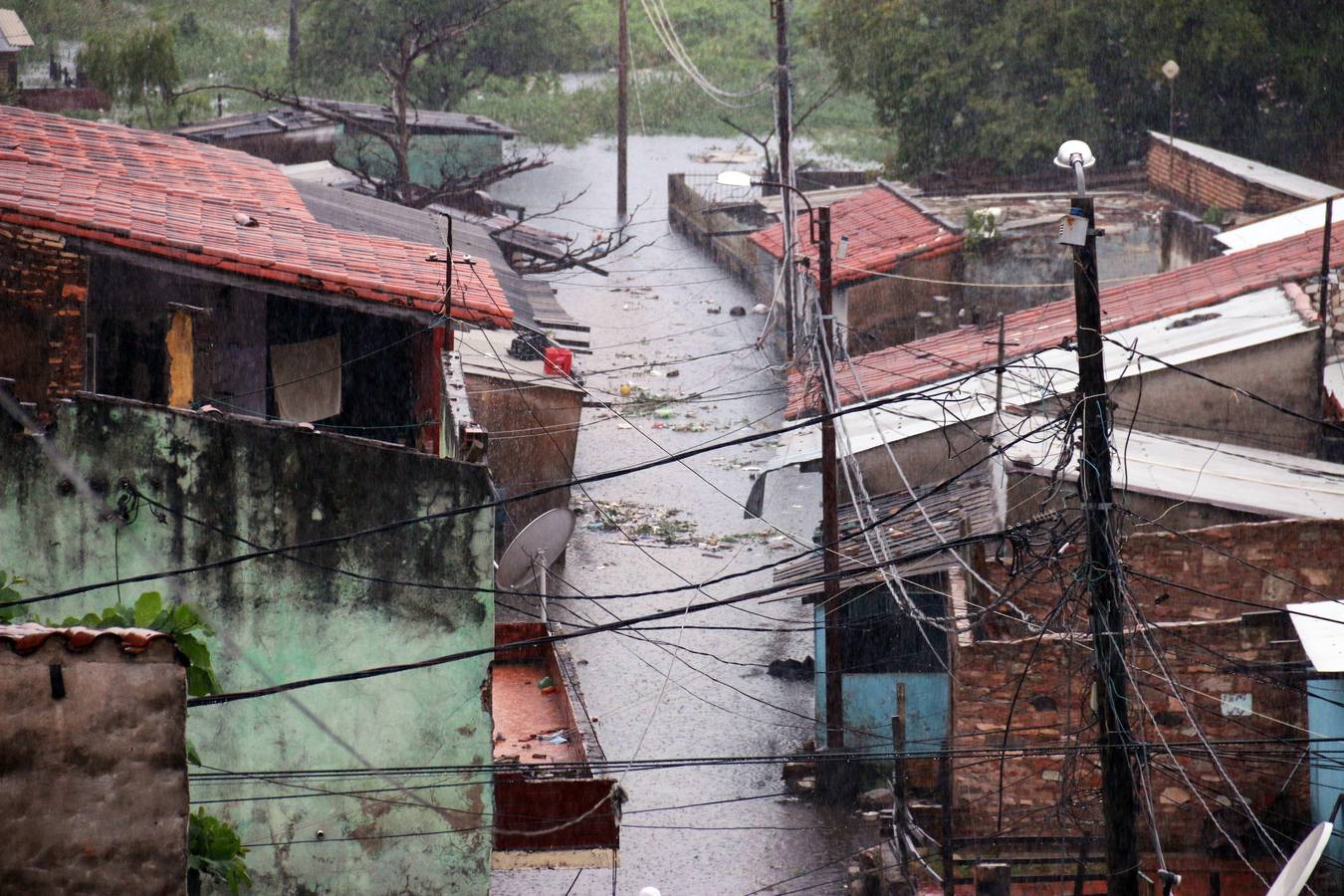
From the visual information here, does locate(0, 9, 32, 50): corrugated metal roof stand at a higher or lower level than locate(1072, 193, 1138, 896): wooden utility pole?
higher

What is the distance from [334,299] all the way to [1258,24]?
957 inches

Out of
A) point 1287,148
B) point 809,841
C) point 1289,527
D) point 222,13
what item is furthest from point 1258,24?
point 222,13

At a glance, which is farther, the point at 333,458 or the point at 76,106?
the point at 76,106

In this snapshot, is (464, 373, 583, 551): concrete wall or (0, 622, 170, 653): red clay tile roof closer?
(0, 622, 170, 653): red clay tile roof

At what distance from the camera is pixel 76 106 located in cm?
3397

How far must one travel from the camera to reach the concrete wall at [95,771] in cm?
656

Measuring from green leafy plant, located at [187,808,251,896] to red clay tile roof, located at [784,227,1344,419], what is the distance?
1096 cm

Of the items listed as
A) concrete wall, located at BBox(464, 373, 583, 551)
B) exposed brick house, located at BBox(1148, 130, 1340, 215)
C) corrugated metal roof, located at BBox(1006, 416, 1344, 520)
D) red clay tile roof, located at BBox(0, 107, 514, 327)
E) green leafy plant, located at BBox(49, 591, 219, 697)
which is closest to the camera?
green leafy plant, located at BBox(49, 591, 219, 697)

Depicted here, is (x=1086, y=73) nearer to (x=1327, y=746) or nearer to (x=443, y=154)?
(x=443, y=154)

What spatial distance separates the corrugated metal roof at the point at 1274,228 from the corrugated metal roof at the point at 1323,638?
36.6 ft

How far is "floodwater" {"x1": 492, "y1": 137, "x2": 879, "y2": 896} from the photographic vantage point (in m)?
14.3

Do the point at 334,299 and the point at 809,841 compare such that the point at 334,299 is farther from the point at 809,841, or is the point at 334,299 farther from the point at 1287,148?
the point at 1287,148

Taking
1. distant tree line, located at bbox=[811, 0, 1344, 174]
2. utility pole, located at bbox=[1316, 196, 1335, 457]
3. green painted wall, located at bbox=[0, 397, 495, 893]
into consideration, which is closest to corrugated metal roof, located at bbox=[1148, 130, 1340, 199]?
distant tree line, located at bbox=[811, 0, 1344, 174]

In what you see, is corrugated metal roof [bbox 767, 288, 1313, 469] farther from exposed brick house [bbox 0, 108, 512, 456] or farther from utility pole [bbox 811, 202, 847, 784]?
exposed brick house [bbox 0, 108, 512, 456]
